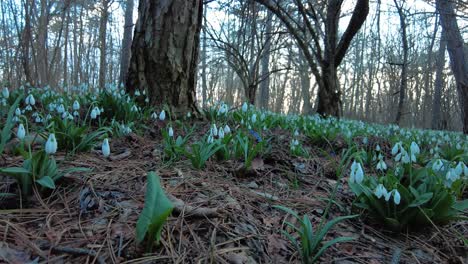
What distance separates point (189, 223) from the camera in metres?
1.53

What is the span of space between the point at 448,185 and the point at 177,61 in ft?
10.1

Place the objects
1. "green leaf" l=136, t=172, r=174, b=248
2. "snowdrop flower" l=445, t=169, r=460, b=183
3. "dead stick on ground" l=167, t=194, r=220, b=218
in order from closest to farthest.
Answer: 1. "green leaf" l=136, t=172, r=174, b=248
2. "dead stick on ground" l=167, t=194, r=220, b=218
3. "snowdrop flower" l=445, t=169, r=460, b=183

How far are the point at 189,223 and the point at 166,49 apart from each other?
2.84 metres

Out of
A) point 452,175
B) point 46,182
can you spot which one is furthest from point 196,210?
point 452,175

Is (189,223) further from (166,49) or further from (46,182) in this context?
(166,49)

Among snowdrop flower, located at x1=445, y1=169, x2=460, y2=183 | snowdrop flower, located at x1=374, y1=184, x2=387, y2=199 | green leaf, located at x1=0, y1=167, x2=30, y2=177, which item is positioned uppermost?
snowdrop flower, located at x1=445, y1=169, x2=460, y2=183

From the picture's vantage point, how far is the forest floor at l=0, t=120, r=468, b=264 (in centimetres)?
129

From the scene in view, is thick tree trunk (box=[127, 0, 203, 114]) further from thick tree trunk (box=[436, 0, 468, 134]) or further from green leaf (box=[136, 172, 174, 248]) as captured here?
thick tree trunk (box=[436, 0, 468, 134])

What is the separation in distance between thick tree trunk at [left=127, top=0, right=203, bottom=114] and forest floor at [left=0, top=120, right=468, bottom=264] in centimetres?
174

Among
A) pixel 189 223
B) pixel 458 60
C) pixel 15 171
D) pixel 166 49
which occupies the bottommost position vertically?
pixel 189 223

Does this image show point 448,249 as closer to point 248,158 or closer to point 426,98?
point 248,158

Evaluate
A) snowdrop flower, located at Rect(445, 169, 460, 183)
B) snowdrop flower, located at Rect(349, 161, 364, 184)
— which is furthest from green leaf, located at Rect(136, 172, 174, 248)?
snowdrop flower, located at Rect(445, 169, 460, 183)

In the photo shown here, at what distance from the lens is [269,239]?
1526 millimetres

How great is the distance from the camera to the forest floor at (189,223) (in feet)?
4.24
